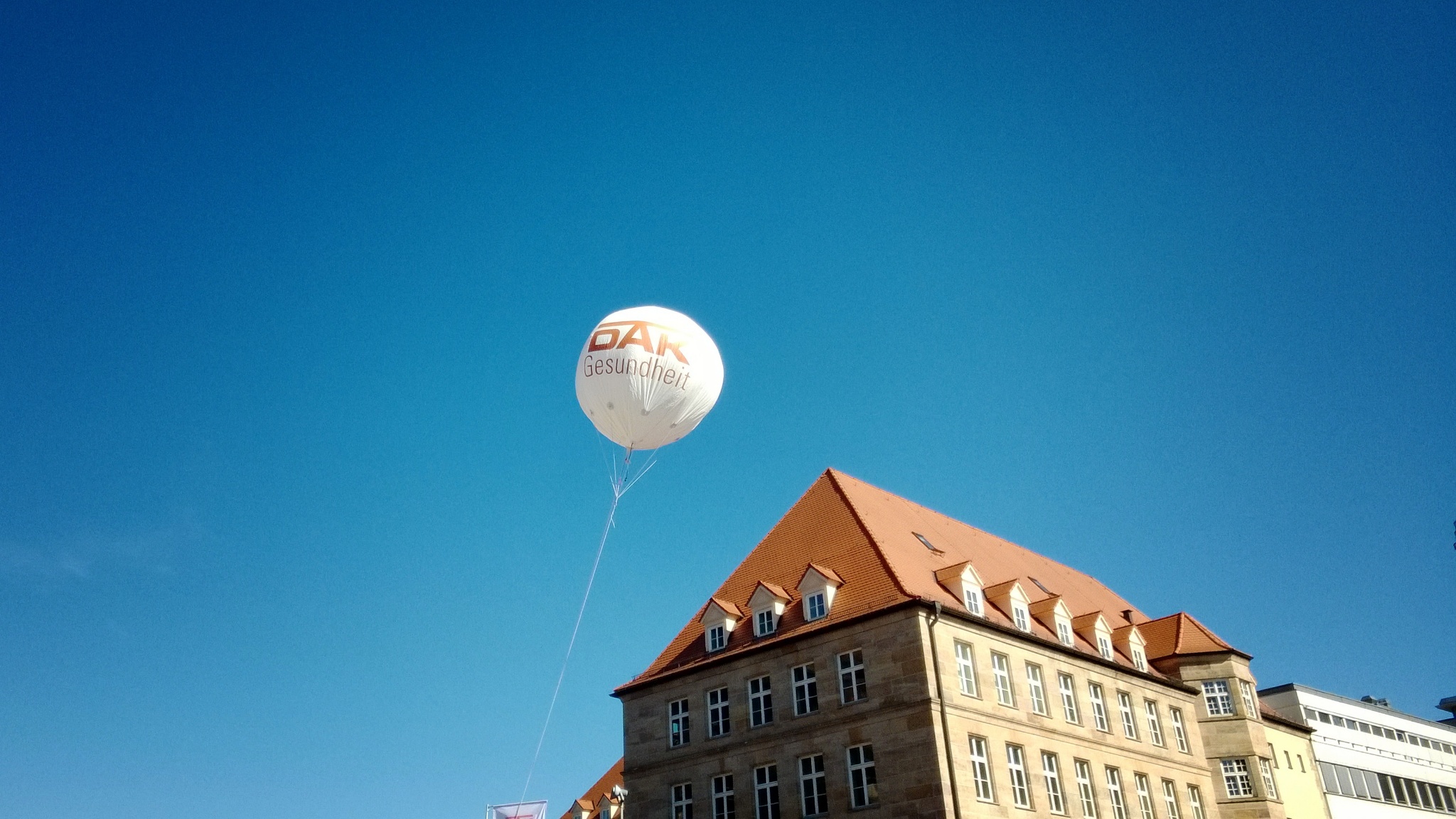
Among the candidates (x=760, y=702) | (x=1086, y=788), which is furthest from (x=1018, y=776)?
(x=760, y=702)

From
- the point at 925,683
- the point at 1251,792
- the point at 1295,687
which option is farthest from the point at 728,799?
the point at 1295,687

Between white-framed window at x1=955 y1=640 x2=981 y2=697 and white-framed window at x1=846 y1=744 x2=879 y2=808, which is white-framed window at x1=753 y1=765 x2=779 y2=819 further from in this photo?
white-framed window at x1=955 y1=640 x2=981 y2=697

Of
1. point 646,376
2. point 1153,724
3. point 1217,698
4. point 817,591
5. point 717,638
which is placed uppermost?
point 646,376

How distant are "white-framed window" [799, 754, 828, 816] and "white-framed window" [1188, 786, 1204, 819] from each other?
52.6 feet

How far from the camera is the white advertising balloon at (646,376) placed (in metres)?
31.3

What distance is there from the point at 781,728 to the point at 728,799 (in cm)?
302

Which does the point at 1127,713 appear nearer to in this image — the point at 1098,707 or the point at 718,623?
the point at 1098,707

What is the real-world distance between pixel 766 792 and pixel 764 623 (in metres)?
5.47

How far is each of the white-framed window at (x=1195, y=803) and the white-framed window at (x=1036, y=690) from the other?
28.7 feet

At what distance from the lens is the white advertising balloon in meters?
31.3

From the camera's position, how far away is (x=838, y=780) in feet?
116

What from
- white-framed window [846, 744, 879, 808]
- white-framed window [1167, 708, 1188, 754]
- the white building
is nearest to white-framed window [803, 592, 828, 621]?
white-framed window [846, 744, 879, 808]

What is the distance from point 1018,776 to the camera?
36.5 metres

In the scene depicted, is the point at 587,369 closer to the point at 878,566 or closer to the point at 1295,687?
the point at 878,566
